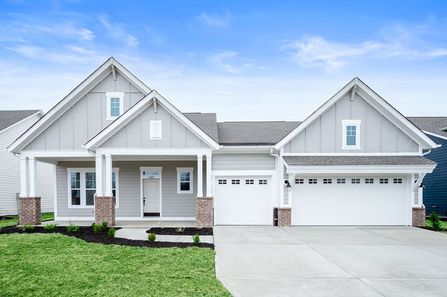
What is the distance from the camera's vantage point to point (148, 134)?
1549 centimetres

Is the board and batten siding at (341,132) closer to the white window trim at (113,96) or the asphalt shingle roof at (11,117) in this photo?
the white window trim at (113,96)

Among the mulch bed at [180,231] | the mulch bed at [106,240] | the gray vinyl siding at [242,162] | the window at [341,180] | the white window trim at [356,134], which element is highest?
the white window trim at [356,134]

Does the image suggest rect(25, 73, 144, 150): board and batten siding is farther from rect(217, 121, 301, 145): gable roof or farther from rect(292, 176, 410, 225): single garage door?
rect(292, 176, 410, 225): single garage door

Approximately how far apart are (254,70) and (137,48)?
8196mm

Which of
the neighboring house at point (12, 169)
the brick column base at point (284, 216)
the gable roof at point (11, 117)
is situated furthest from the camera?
the gable roof at point (11, 117)

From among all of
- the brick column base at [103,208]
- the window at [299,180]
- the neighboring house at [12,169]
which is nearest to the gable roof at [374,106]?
the window at [299,180]

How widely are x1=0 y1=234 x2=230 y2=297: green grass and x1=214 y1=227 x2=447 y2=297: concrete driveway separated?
0.68 meters

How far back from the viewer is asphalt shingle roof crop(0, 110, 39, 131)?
78.8ft

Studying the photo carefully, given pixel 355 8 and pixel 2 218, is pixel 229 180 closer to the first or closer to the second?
pixel 355 8

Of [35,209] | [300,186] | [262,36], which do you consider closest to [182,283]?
[300,186]

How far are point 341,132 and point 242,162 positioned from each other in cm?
485

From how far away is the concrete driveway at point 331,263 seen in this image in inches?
272

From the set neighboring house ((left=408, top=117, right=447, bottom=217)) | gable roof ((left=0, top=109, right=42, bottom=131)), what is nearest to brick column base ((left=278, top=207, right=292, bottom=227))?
neighboring house ((left=408, top=117, right=447, bottom=217))

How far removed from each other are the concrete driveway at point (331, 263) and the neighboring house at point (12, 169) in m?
16.7
